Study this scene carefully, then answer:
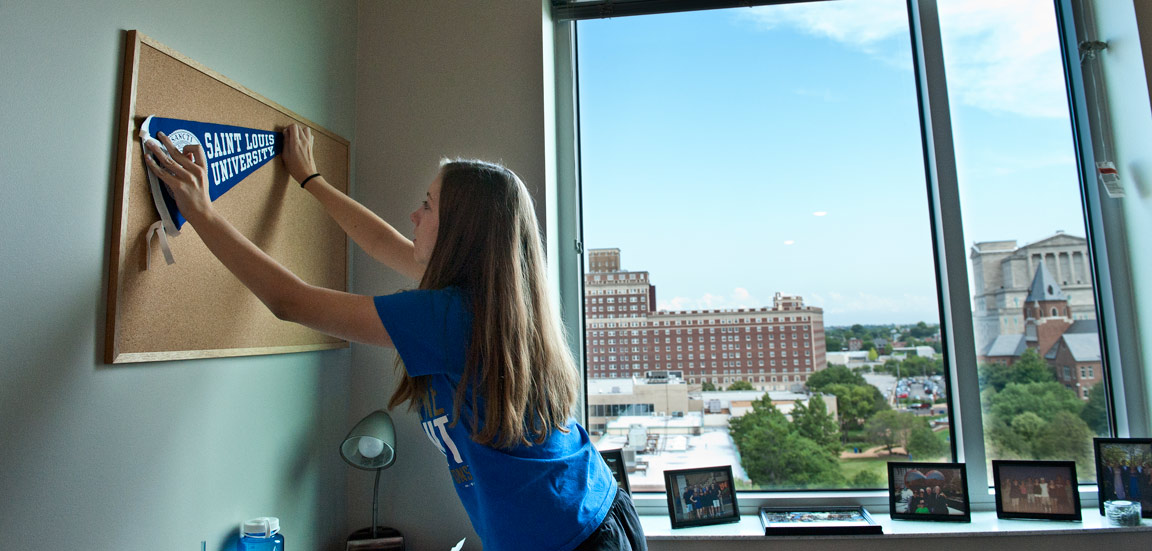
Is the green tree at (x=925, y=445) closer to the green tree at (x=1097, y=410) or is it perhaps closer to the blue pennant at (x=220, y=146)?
the green tree at (x=1097, y=410)

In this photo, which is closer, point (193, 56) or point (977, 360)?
point (193, 56)

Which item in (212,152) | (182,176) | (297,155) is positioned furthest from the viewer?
(297,155)

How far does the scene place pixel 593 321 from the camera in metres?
1.94

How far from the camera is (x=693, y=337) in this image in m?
1.90

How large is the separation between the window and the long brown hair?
33.6 inches

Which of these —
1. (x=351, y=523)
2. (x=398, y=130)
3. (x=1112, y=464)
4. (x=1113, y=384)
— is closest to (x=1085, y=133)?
(x=1113, y=384)

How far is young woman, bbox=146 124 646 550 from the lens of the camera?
97 cm

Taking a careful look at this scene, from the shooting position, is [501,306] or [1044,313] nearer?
[501,306]

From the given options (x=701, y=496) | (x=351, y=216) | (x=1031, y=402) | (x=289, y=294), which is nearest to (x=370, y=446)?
(x=351, y=216)

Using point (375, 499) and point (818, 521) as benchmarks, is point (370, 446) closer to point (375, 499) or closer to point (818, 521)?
point (375, 499)

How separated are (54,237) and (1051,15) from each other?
2562 mm

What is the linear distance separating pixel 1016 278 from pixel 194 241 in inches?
83.4

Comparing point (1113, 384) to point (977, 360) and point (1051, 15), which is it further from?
point (1051, 15)

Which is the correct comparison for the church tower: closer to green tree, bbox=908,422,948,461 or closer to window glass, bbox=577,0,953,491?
window glass, bbox=577,0,953,491
